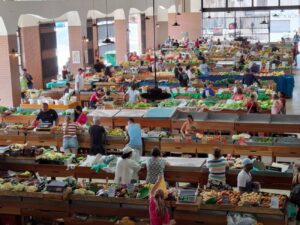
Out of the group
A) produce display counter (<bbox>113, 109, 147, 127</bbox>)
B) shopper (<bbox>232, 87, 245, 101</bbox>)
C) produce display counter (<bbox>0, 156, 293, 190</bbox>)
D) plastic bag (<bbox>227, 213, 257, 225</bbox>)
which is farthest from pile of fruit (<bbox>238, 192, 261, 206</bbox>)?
shopper (<bbox>232, 87, 245, 101</bbox>)

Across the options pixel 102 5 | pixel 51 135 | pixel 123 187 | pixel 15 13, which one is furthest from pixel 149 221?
pixel 102 5

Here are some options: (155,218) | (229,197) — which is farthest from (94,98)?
(155,218)

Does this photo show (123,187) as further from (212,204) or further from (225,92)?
(225,92)

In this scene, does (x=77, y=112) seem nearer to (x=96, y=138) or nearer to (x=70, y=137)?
(x=70, y=137)

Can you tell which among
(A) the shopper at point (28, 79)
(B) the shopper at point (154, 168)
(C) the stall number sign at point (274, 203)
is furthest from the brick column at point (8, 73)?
(C) the stall number sign at point (274, 203)

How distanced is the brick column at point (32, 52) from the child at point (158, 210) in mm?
16681

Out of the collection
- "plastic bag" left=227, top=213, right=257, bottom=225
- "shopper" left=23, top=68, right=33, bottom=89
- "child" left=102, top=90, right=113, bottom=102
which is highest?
"shopper" left=23, top=68, right=33, bottom=89

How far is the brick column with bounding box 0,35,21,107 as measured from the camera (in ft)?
58.8

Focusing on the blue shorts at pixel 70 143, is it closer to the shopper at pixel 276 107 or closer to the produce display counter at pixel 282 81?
the shopper at pixel 276 107

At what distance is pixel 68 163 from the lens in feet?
37.4

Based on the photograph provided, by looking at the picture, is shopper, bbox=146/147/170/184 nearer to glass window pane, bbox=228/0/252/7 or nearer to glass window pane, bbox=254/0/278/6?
glass window pane, bbox=254/0/278/6

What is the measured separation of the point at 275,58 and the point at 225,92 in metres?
9.43

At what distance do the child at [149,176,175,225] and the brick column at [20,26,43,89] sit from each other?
16.7 m

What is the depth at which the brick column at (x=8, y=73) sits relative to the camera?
1792 cm
